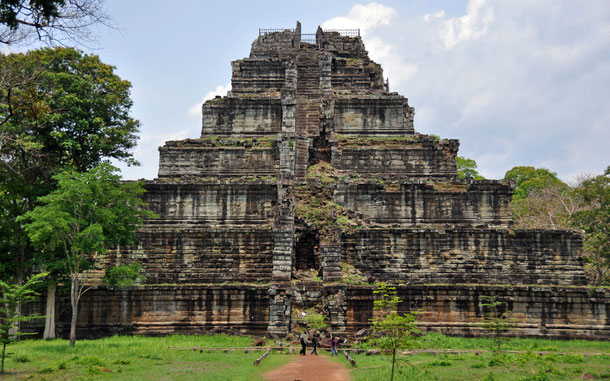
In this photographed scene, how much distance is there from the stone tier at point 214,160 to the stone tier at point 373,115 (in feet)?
18.6

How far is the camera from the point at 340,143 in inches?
1109

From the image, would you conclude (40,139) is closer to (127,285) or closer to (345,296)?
(127,285)

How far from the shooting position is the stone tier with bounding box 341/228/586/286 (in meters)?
21.4

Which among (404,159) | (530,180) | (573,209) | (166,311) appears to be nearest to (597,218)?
(573,209)

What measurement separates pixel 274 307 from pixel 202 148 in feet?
40.0

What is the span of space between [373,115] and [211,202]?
39.8 ft

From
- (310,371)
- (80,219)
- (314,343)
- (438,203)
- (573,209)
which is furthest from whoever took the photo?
(573,209)

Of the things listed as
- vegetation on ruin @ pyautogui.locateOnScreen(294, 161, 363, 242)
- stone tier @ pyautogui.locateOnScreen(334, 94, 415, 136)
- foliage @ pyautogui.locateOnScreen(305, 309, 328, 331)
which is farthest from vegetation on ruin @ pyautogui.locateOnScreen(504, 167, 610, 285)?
foliage @ pyautogui.locateOnScreen(305, 309, 328, 331)

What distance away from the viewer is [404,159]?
27453 mm

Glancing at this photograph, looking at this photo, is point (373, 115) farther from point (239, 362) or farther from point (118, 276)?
point (239, 362)

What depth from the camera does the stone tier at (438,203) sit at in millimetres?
24250

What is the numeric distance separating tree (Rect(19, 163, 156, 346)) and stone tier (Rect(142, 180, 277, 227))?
4602mm

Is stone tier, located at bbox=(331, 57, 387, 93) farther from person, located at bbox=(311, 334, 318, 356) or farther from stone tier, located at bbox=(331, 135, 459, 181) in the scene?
person, located at bbox=(311, 334, 318, 356)

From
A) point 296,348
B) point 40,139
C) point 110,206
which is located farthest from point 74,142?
point 296,348
